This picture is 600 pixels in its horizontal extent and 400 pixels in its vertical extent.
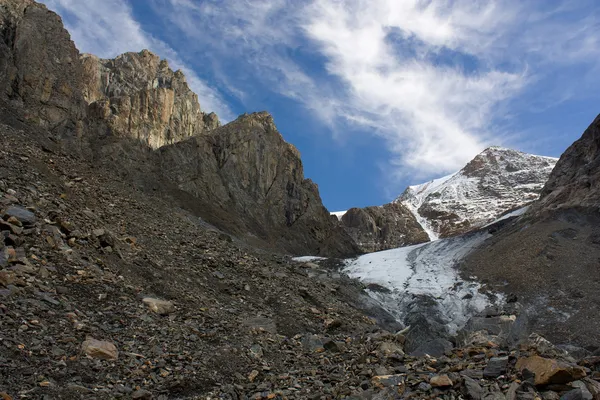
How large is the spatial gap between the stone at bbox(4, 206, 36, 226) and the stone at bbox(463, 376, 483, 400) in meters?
12.0

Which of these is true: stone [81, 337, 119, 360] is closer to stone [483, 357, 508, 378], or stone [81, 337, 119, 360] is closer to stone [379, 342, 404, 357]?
stone [379, 342, 404, 357]

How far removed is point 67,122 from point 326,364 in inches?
2084

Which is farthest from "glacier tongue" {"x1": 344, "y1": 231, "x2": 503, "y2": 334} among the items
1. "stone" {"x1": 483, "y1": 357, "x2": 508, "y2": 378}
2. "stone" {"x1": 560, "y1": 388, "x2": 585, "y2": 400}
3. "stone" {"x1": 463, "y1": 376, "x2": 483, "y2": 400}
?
"stone" {"x1": 560, "y1": 388, "x2": 585, "y2": 400}

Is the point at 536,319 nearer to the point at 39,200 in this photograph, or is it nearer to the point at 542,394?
the point at 542,394

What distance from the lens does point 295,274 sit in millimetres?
26109

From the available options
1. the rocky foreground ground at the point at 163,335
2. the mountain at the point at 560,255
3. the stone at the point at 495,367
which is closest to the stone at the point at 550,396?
the rocky foreground ground at the point at 163,335

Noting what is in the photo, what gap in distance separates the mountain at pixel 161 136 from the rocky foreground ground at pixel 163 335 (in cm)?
2828

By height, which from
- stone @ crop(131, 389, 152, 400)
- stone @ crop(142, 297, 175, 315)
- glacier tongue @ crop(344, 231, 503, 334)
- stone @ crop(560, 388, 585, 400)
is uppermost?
glacier tongue @ crop(344, 231, 503, 334)

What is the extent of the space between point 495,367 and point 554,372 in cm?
127

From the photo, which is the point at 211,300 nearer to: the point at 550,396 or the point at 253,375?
the point at 253,375

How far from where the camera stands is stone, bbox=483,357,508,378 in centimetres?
867

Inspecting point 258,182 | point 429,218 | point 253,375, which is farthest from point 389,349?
point 429,218

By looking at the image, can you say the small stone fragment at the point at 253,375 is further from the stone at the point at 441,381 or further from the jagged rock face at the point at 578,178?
the jagged rock face at the point at 578,178

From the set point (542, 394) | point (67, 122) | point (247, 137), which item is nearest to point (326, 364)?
point (542, 394)
